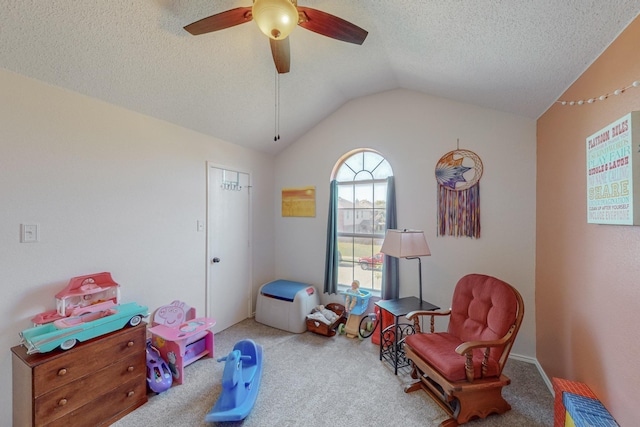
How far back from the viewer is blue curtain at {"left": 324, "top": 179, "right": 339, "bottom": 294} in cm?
339

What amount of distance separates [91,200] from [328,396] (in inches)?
96.5

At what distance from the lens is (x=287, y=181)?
12.6ft

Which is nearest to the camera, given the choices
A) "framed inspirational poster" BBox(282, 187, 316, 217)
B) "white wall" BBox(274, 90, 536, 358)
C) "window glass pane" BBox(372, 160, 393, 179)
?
"white wall" BBox(274, 90, 536, 358)

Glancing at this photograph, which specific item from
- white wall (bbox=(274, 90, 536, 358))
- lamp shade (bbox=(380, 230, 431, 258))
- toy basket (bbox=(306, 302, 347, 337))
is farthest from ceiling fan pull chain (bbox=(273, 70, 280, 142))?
toy basket (bbox=(306, 302, 347, 337))

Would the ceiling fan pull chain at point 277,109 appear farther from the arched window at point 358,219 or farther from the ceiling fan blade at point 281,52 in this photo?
the arched window at point 358,219

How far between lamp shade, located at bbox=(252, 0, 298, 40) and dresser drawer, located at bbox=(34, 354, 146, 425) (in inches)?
94.3

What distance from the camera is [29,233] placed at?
1.69 meters

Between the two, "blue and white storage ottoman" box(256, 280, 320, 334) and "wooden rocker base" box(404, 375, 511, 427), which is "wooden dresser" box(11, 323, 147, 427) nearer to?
"blue and white storage ottoman" box(256, 280, 320, 334)

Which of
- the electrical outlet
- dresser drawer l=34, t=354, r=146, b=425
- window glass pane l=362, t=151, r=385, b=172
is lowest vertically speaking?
dresser drawer l=34, t=354, r=146, b=425

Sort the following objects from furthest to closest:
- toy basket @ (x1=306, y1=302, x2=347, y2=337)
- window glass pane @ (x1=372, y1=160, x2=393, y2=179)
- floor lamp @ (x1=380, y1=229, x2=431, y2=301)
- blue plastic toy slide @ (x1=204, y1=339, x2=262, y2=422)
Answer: window glass pane @ (x1=372, y1=160, x2=393, y2=179)
toy basket @ (x1=306, y1=302, x2=347, y2=337)
floor lamp @ (x1=380, y1=229, x2=431, y2=301)
blue plastic toy slide @ (x1=204, y1=339, x2=262, y2=422)

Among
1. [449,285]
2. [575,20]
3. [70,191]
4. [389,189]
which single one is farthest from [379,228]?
[70,191]

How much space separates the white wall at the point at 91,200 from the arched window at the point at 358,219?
5.40 ft

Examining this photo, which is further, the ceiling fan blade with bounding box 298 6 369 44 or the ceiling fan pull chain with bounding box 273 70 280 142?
the ceiling fan pull chain with bounding box 273 70 280 142

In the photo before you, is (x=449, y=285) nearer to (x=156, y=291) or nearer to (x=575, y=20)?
(x=575, y=20)
